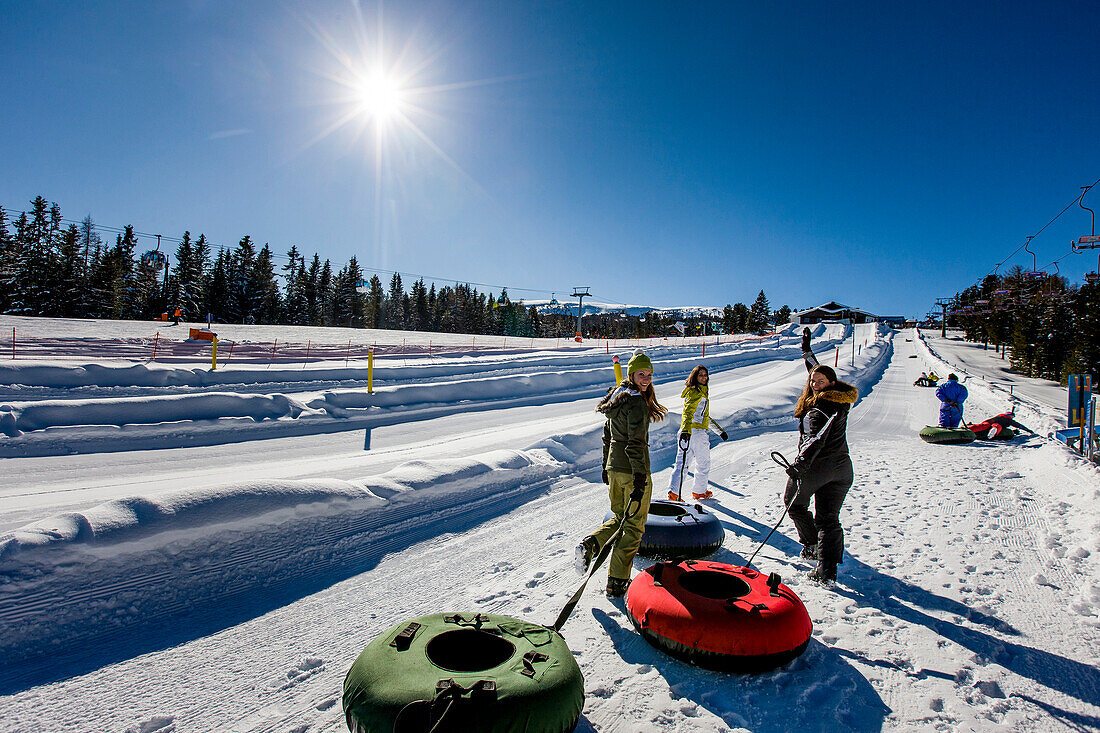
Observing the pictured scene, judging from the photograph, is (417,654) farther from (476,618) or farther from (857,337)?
(857,337)

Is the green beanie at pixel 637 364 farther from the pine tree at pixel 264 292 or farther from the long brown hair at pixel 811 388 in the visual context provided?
the pine tree at pixel 264 292

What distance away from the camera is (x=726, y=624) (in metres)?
3.10

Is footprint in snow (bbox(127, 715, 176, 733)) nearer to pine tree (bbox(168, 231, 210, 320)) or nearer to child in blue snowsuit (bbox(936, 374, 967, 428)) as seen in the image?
child in blue snowsuit (bbox(936, 374, 967, 428))

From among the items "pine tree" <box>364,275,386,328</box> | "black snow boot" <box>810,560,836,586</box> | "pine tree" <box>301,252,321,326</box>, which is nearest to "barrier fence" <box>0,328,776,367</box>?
"black snow boot" <box>810,560,836,586</box>

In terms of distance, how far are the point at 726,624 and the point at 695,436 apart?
155 inches

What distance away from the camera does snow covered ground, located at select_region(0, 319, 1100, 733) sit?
285 cm

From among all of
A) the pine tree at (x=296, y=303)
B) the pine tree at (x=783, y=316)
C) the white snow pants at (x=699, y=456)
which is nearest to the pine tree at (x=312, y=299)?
the pine tree at (x=296, y=303)

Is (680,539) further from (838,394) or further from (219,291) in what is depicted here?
(219,291)

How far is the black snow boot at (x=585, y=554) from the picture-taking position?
430 cm

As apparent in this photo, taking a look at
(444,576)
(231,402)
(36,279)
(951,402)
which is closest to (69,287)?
(36,279)

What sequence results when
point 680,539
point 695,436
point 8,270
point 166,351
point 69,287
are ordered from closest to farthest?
1. point 680,539
2. point 695,436
3. point 166,351
4. point 8,270
5. point 69,287

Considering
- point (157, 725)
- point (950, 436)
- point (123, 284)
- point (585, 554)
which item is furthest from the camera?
point (123, 284)

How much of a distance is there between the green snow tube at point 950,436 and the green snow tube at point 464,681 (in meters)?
11.8

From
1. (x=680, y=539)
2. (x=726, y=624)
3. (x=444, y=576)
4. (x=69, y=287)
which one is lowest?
(x=444, y=576)
